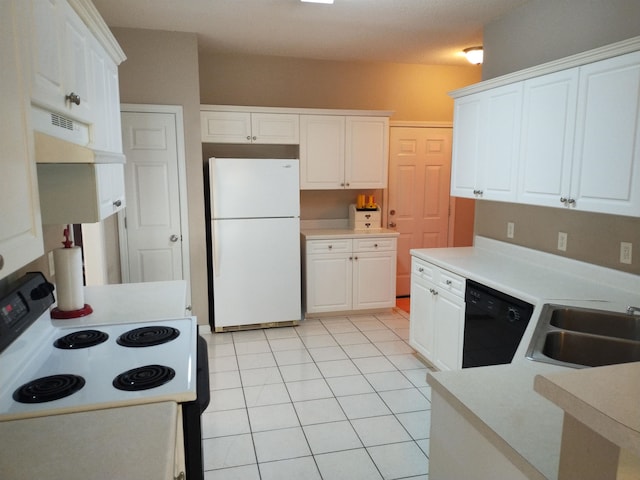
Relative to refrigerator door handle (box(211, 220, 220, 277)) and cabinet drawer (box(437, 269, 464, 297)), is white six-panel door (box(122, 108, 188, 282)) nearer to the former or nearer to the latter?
refrigerator door handle (box(211, 220, 220, 277))

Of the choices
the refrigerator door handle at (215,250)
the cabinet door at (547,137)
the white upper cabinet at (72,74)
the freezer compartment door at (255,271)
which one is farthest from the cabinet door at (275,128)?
the cabinet door at (547,137)

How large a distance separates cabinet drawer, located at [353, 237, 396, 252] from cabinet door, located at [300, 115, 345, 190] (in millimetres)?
638

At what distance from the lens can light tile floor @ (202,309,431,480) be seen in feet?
7.94

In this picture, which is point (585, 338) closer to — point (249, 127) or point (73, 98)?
point (73, 98)

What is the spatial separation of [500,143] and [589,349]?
5.34 ft

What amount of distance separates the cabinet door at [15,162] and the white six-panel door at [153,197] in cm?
283

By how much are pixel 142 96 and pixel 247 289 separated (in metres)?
1.95

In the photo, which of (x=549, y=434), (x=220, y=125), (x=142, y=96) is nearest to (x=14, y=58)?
(x=549, y=434)

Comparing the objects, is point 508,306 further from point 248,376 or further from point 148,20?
point 148,20

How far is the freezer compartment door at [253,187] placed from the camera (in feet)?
13.7

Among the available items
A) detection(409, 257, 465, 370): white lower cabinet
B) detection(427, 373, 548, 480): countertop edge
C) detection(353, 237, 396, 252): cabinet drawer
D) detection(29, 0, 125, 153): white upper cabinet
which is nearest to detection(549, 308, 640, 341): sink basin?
detection(409, 257, 465, 370): white lower cabinet

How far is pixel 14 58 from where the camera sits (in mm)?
1142

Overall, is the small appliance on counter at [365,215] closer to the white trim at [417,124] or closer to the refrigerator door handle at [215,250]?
the white trim at [417,124]

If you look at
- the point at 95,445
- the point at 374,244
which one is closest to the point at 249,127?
the point at 374,244
